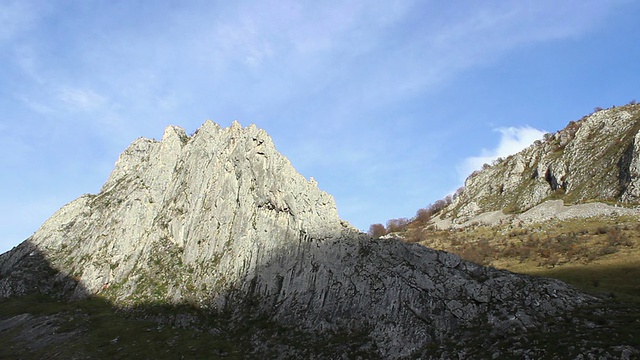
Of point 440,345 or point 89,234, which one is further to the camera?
point 89,234

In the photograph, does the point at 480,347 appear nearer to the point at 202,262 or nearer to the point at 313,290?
the point at 313,290

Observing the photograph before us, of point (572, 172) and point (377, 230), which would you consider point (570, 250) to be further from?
point (377, 230)

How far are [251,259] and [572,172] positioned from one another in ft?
390

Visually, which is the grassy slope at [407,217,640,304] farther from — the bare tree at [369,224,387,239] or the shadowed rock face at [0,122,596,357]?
the bare tree at [369,224,387,239]

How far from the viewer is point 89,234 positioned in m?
83.3

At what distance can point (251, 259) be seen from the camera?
59.5 metres

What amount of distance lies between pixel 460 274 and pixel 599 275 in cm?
2746

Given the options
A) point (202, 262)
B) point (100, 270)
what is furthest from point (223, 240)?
point (100, 270)

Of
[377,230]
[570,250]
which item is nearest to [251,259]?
[570,250]

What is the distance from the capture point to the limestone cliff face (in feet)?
364

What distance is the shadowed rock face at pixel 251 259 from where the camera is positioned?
126 ft

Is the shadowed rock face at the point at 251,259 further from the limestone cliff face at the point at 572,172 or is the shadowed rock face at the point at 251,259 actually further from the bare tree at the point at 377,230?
the bare tree at the point at 377,230

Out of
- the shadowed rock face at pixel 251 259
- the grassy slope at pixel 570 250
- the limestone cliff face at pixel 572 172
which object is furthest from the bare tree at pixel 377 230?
the shadowed rock face at pixel 251 259

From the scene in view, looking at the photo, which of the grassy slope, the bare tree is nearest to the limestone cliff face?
the grassy slope
